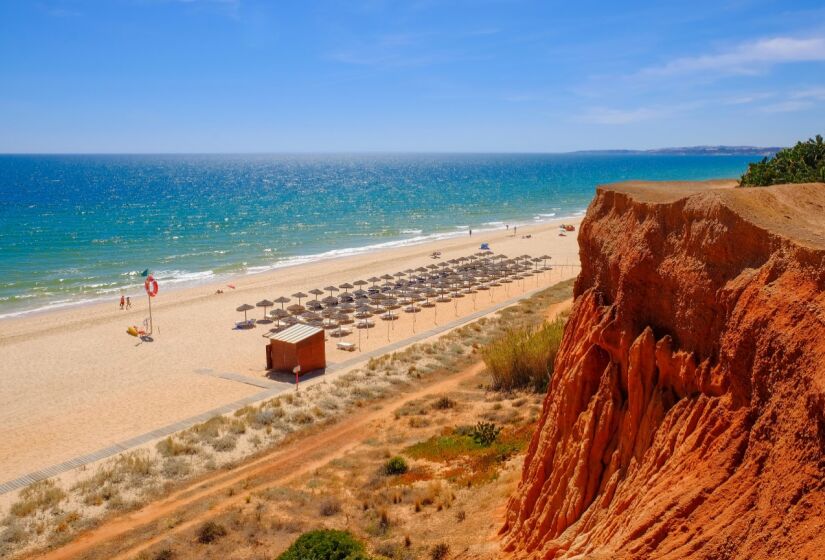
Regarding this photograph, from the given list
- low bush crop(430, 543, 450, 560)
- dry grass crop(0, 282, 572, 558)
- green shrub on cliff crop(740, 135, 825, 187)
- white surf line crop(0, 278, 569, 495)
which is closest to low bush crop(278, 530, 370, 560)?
dry grass crop(0, 282, 572, 558)

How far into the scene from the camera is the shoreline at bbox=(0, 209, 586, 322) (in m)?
40.7

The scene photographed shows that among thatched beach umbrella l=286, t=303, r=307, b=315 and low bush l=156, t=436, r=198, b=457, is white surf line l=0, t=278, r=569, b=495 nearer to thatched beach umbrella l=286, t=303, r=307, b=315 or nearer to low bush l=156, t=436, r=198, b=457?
low bush l=156, t=436, r=198, b=457

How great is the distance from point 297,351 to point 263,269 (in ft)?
97.4

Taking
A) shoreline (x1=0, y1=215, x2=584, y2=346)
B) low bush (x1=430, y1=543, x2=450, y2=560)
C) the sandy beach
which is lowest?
the sandy beach

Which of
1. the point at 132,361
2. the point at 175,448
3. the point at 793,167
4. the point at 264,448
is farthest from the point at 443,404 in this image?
the point at 132,361

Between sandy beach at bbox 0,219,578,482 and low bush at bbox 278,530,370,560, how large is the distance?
11243 millimetres

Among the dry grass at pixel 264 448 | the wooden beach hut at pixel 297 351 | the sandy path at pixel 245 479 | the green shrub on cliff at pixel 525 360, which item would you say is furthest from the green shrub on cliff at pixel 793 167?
the wooden beach hut at pixel 297 351

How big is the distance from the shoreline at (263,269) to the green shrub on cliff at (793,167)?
124 ft

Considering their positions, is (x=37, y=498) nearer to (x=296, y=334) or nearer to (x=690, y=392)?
(x=296, y=334)

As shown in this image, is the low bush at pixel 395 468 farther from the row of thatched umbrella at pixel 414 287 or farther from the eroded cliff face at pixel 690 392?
the row of thatched umbrella at pixel 414 287

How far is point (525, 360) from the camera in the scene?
20.9 m

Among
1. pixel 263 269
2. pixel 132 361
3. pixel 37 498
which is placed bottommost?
pixel 132 361

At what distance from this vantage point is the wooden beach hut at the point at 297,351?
2600 centimetres

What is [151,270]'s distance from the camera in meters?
53.4
